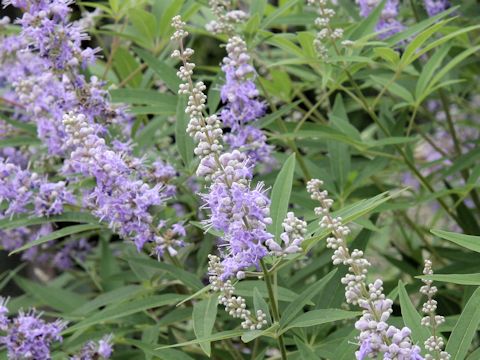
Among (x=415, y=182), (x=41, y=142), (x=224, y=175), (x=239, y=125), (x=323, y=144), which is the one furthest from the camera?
(x=415, y=182)

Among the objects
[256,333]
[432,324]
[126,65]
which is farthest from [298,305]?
[126,65]

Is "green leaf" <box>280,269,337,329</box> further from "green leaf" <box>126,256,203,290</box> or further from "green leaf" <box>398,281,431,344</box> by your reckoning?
"green leaf" <box>126,256,203,290</box>

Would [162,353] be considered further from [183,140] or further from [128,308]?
[183,140]

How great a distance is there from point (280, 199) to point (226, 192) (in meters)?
0.40

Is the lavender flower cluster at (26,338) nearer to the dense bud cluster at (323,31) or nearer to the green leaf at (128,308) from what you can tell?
the green leaf at (128,308)

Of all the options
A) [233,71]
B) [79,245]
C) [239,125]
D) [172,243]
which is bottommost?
[79,245]

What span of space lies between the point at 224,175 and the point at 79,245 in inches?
98.9

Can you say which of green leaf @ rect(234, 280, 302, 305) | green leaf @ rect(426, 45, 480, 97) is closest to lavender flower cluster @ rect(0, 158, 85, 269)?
green leaf @ rect(234, 280, 302, 305)

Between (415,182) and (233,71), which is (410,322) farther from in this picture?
(415,182)

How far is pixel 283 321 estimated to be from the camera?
98.1 inches

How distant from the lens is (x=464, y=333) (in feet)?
7.57

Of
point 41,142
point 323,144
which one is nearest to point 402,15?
point 323,144

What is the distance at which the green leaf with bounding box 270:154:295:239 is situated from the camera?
254 cm

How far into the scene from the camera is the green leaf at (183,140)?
3309 mm
